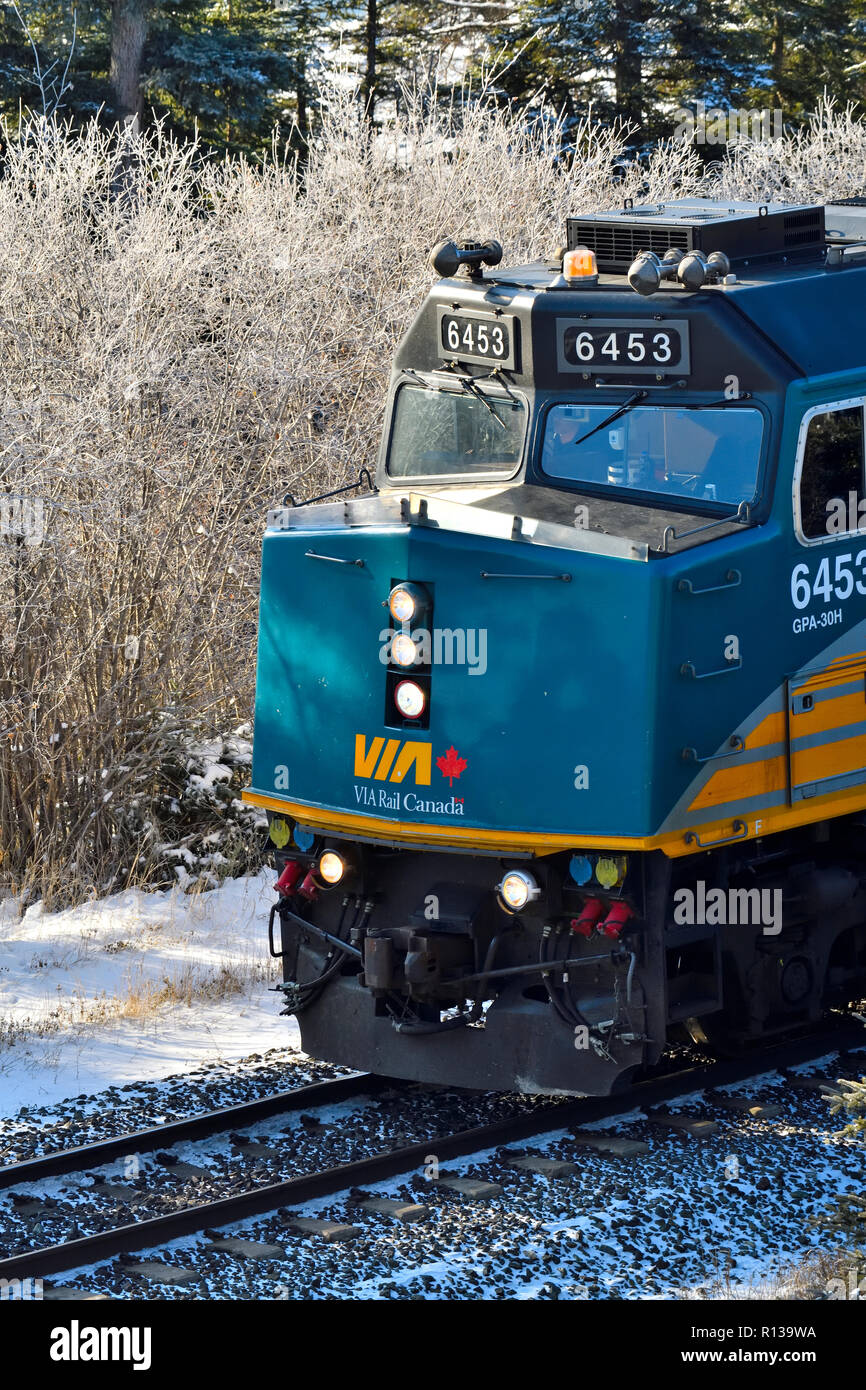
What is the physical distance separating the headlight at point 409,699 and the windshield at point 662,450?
1.20 meters

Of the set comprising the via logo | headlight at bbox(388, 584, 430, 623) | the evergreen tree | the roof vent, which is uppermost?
the evergreen tree

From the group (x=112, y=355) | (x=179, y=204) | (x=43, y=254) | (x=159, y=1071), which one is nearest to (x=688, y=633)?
(x=159, y=1071)

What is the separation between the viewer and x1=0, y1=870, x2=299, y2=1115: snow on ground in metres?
8.92

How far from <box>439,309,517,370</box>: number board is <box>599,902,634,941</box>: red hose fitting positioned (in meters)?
2.54

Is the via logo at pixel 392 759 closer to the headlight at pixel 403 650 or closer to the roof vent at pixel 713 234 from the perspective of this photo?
the headlight at pixel 403 650

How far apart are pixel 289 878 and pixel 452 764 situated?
3.96 ft

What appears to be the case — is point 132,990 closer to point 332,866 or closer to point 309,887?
point 309,887

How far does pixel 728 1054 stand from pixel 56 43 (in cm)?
2445

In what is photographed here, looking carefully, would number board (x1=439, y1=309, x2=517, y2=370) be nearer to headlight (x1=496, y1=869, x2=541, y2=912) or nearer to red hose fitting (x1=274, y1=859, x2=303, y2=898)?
headlight (x1=496, y1=869, x2=541, y2=912)

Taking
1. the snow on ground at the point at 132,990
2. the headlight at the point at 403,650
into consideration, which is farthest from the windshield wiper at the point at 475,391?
the snow on ground at the point at 132,990

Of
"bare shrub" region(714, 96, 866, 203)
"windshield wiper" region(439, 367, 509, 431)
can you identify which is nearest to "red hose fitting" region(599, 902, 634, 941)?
"windshield wiper" region(439, 367, 509, 431)

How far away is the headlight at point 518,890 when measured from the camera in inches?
298

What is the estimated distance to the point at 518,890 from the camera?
7.59m

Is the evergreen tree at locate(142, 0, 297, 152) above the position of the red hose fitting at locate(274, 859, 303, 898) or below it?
above
